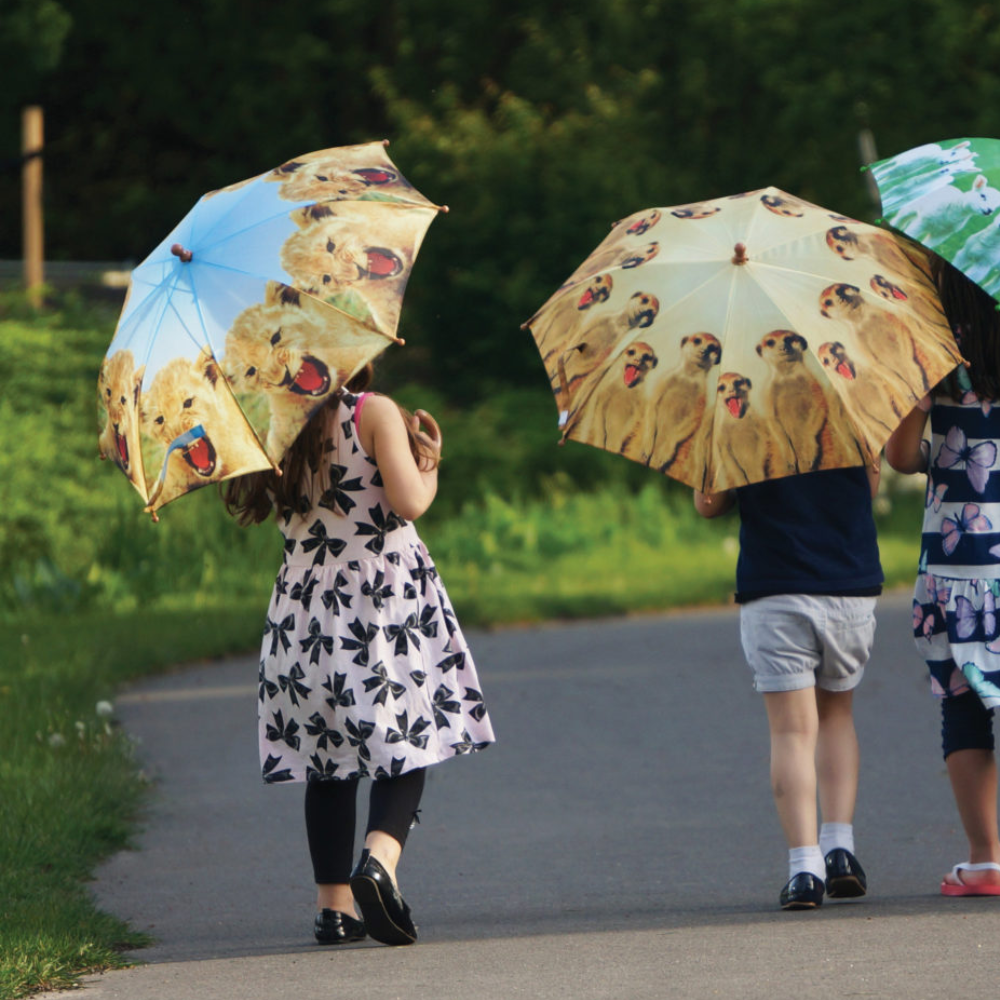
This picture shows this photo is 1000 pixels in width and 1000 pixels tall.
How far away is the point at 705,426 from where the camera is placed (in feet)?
14.3

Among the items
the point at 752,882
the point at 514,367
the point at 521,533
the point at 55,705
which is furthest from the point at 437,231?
the point at 752,882

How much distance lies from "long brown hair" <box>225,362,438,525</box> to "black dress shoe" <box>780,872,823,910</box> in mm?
1374

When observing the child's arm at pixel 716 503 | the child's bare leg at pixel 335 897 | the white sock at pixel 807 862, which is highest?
the child's arm at pixel 716 503

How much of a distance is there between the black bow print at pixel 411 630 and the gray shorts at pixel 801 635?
30.8 inches

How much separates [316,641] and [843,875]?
1.48 metres

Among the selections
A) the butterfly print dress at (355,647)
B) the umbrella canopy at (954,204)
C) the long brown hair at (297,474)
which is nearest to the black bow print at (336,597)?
the butterfly print dress at (355,647)

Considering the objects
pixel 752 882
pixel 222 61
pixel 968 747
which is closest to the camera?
pixel 968 747

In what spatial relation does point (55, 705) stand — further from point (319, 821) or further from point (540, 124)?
point (540, 124)

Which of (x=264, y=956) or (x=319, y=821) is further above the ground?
(x=319, y=821)

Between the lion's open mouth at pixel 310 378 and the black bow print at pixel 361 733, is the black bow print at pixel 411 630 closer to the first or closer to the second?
the black bow print at pixel 361 733

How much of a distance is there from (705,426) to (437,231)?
1429 cm

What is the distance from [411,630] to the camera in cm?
446

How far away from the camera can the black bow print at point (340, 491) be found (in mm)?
4477

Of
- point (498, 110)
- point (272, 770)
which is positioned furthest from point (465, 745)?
point (498, 110)
